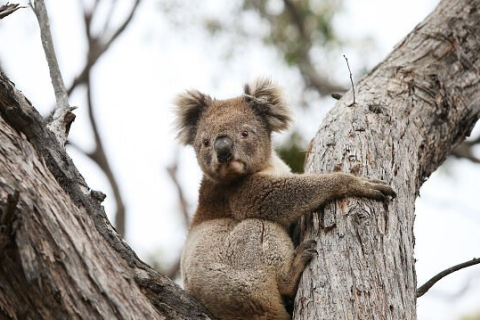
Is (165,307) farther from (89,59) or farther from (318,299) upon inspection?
(89,59)

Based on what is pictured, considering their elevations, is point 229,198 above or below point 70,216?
above

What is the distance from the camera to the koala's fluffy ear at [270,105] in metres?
5.49

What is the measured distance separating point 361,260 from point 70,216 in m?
1.68

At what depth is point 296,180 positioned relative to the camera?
15.0 ft

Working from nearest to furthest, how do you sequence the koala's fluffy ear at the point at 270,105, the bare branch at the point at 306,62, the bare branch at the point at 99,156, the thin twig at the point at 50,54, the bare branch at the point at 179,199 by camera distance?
the thin twig at the point at 50,54
the koala's fluffy ear at the point at 270,105
the bare branch at the point at 99,156
the bare branch at the point at 179,199
the bare branch at the point at 306,62

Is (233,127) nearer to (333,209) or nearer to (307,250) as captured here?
(333,209)

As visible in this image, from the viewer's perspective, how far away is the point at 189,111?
18.6 feet

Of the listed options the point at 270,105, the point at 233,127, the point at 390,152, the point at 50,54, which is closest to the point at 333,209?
the point at 390,152

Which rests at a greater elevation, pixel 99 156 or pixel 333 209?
pixel 99 156

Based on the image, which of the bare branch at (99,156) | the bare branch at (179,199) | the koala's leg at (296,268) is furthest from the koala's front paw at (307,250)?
the bare branch at (179,199)

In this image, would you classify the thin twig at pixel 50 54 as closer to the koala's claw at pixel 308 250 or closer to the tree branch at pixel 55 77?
the tree branch at pixel 55 77

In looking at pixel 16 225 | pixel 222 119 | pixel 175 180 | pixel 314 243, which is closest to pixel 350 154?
pixel 314 243

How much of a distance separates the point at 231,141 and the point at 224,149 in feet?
0.53

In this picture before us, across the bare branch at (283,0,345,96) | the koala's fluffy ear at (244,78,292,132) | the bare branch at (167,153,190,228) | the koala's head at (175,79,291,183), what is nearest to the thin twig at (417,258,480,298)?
the koala's head at (175,79,291,183)
